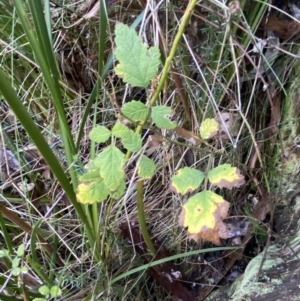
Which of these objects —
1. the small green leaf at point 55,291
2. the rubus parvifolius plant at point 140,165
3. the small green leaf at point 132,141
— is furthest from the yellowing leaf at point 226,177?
the small green leaf at point 55,291

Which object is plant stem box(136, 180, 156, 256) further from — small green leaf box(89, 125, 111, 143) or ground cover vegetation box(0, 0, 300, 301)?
small green leaf box(89, 125, 111, 143)

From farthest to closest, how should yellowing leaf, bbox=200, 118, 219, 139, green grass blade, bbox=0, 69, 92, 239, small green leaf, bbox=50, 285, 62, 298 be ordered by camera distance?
small green leaf, bbox=50, 285, 62, 298 < yellowing leaf, bbox=200, 118, 219, 139 < green grass blade, bbox=0, 69, 92, 239

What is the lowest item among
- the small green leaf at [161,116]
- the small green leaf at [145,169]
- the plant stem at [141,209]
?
the plant stem at [141,209]

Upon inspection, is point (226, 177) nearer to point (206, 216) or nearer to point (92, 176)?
point (206, 216)

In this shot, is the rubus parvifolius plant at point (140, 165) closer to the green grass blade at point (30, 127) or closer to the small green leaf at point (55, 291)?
the green grass blade at point (30, 127)

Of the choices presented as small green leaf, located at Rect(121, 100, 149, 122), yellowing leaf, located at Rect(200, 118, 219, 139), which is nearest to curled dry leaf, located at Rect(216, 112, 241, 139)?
yellowing leaf, located at Rect(200, 118, 219, 139)

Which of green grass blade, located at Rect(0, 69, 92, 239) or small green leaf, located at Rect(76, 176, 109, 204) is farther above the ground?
green grass blade, located at Rect(0, 69, 92, 239)

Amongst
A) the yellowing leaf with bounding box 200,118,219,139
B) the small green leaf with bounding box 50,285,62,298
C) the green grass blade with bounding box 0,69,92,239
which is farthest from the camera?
the small green leaf with bounding box 50,285,62,298
